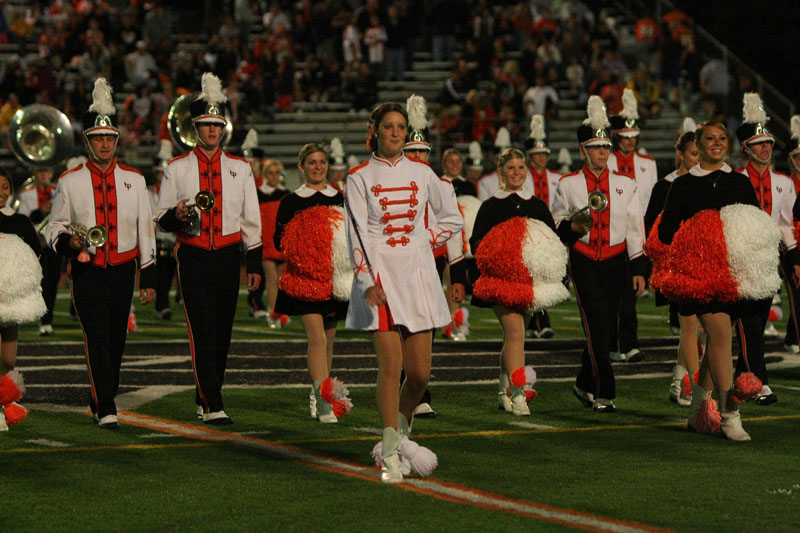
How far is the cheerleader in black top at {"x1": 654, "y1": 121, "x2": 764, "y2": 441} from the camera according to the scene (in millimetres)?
8352

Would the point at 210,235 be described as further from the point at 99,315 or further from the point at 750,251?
the point at 750,251

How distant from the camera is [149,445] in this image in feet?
27.6

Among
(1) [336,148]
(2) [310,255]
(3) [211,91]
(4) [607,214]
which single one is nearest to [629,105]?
(1) [336,148]

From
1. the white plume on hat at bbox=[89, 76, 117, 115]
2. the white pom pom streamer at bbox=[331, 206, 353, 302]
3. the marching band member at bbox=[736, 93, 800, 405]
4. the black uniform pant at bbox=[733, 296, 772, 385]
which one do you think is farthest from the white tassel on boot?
the white plume on hat at bbox=[89, 76, 117, 115]

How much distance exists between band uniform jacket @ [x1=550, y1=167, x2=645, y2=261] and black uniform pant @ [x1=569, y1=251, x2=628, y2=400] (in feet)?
0.26

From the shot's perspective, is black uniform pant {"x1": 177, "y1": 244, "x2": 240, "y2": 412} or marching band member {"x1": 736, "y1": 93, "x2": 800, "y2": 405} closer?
marching band member {"x1": 736, "y1": 93, "x2": 800, "y2": 405}

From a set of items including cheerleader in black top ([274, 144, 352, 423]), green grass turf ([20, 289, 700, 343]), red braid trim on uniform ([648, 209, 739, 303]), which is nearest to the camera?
red braid trim on uniform ([648, 209, 739, 303])

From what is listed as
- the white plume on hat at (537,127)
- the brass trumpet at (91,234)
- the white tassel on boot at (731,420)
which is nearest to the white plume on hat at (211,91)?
the brass trumpet at (91,234)

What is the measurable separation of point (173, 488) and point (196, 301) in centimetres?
241

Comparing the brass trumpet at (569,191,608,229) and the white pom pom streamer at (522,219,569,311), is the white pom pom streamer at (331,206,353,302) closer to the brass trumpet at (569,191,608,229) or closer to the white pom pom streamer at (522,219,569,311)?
the white pom pom streamer at (522,219,569,311)

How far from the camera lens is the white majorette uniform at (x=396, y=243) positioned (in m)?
7.20

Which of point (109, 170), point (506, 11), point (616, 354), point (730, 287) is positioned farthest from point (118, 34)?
point (730, 287)

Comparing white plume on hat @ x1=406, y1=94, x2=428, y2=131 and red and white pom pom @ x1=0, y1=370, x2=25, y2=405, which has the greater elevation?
white plume on hat @ x1=406, y1=94, x2=428, y2=131

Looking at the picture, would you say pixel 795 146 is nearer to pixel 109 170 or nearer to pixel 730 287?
pixel 730 287
